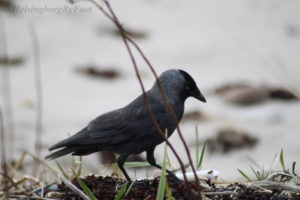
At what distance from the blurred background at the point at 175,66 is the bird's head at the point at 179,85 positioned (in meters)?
2.28

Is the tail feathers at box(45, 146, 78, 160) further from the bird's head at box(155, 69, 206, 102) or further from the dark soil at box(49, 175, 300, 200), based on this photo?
the bird's head at box(155, 69, 206, 102)

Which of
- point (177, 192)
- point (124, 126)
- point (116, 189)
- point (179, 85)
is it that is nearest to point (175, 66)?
point (179, 85)

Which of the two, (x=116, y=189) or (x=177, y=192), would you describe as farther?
(x=116, y=189)

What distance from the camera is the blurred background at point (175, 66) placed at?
609 centimetres

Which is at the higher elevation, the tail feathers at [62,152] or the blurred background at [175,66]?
the tail feathers at [62,152]

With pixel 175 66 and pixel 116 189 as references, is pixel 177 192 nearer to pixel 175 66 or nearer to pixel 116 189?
pixel 116 189

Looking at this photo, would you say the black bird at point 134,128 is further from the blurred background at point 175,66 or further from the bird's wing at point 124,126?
the blurred background at point 175,66

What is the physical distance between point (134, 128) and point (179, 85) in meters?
0.38

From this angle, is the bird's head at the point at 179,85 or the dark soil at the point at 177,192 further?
the bird's head at the point at 179,85

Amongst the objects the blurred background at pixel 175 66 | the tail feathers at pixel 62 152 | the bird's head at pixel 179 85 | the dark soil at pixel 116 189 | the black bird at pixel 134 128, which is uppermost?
the bird's head at pixel 179 85

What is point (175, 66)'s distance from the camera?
7941 mm

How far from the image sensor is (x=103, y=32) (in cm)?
904

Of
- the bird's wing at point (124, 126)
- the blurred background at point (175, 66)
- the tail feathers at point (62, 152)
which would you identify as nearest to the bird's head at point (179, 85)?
the bird's wing at point (124, 126)

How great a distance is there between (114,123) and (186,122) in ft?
11.5
